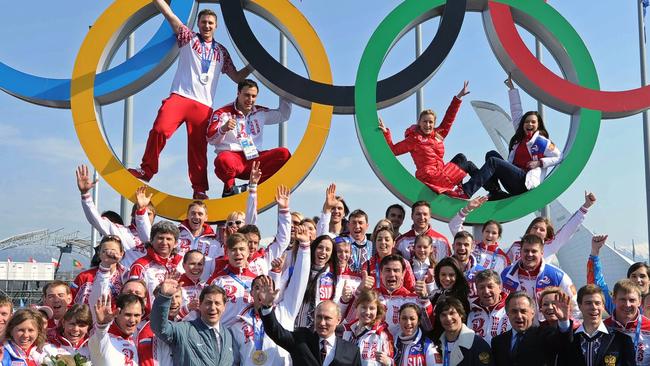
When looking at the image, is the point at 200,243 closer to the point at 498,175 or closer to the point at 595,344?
the point at 498,175

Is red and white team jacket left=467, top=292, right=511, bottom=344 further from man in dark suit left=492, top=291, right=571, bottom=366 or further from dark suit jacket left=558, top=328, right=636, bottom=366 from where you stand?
dark suit jacket left=558, top=328, right=636, bottom=366

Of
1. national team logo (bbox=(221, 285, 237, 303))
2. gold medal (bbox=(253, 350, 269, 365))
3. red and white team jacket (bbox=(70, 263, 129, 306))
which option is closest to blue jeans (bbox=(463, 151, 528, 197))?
national team logo (bbox=(221, 285, 237, 303))

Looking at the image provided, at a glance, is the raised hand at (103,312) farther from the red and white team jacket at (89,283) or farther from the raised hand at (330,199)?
the raised hand at (330,199)

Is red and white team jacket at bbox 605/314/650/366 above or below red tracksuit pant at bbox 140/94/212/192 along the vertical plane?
below

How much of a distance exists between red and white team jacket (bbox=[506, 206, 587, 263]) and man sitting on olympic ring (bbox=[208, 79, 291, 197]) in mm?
3037


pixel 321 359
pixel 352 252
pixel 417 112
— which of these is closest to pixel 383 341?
pixel 321 359

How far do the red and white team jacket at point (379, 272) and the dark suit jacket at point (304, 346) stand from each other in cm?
117

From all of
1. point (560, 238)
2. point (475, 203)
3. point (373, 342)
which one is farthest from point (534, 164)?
point (373, 342)

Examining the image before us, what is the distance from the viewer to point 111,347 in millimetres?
5586

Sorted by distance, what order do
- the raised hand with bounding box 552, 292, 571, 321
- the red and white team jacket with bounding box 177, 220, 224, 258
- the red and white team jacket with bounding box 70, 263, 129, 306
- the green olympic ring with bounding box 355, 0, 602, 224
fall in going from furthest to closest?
the green olympic ring with bounding box 355, 0, 602, 224 → the red and white team jacket with bounding box 177, 220, 224, 258 → the red and white team jacket with bounding box 70, 263, 129, 306 → the raised hand with bounding box 552, 292, 571, 321

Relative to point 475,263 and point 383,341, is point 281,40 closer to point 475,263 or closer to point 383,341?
point 475,263

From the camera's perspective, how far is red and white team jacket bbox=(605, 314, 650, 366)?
5836mm

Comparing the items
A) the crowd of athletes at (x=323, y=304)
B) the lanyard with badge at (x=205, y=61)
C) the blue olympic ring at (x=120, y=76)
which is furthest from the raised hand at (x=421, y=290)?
the blue olympic ring at (x=120, y=76)

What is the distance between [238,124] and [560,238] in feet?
13.2
